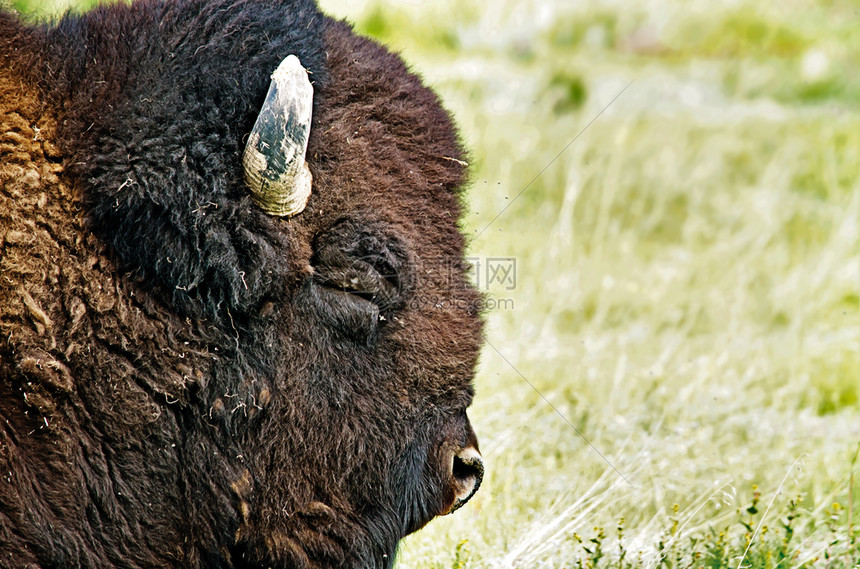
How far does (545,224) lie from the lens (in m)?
10.1

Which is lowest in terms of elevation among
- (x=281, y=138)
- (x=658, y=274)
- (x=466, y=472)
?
(x=658, y=274)

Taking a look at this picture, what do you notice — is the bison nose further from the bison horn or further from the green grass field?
the bison horn

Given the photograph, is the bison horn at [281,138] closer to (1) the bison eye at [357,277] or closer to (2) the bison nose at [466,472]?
(1) the bison eye at [357,277]

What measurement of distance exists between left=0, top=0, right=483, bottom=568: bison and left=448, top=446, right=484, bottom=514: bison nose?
0.04ft

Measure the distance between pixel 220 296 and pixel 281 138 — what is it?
57cm

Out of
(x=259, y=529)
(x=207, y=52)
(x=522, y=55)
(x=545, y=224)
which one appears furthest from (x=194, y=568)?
(x=522, y=55)

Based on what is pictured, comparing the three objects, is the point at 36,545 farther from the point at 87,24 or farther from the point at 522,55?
the point at 522,55

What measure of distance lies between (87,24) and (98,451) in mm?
1445

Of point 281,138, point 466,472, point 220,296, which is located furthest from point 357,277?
point 466,472

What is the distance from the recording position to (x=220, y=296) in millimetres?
3141

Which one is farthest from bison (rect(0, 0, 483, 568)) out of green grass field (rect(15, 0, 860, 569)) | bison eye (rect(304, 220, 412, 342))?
green grass field (rect(15, 0, 860, 569))

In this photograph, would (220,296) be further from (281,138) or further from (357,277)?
(281,138)

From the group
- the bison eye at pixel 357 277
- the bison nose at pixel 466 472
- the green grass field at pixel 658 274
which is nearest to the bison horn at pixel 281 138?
the bison eye at pixel 357 277

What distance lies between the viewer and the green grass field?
4.72 m
